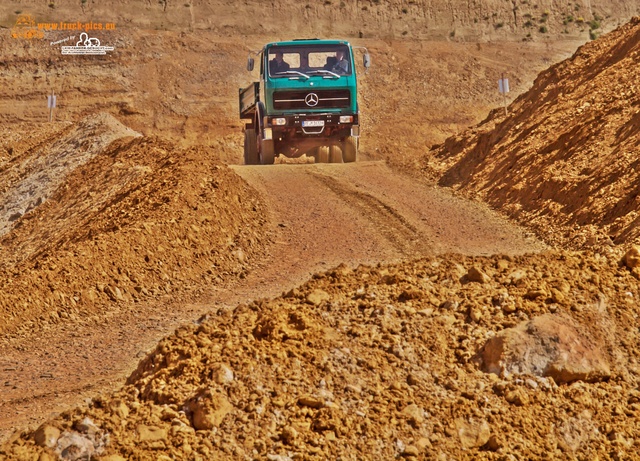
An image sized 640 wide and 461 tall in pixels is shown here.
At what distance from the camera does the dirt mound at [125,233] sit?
1355cm

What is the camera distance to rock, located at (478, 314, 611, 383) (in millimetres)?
8812

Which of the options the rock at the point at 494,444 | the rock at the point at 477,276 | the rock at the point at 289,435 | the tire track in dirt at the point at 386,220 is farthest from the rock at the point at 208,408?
the tire track in dirt at the point at 386,220

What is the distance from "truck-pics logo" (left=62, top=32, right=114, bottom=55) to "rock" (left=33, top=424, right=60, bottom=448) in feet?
131

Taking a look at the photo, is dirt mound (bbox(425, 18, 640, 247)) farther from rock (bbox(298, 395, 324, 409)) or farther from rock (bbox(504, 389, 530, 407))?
rock (bbox(298, 395, 324, 409))

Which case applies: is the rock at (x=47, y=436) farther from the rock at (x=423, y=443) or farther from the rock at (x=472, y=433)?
the rock at (x=472, y=433)

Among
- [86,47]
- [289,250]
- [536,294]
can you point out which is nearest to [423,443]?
[536,294]

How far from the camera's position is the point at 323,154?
23.2 meters

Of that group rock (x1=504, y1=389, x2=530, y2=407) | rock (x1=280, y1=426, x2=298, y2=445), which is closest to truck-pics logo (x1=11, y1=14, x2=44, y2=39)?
rock (x1=504, y1=389, x2=530, y2=407)

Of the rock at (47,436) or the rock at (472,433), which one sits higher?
the rock at (47,436)

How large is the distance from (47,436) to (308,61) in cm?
Result: 1531

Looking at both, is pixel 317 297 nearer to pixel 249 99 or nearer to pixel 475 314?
pixel 475 314

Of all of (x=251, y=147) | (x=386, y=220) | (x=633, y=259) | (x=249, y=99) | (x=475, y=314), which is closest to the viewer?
(x=475, y=314)

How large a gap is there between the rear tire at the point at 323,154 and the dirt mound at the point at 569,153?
7.87 feet

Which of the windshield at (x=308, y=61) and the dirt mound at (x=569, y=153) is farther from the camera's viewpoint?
the windshield at (x=308, y=61)
